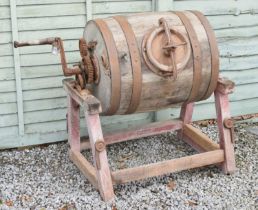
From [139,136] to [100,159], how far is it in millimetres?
954

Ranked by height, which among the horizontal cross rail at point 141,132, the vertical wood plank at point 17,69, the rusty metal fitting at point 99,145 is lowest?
the horizontal cross rail at point 141,132

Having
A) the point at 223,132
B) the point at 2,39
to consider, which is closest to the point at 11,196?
the point at 2,39

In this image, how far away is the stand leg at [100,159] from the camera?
376cm

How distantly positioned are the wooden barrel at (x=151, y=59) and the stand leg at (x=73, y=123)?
32 cm

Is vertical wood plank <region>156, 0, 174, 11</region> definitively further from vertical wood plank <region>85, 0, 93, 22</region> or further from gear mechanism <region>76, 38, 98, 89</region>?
gear mechanism <region>76, 38, 98, 89</region>

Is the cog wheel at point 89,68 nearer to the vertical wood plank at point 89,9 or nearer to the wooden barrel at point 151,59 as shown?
the wooden barrel at point 151,59

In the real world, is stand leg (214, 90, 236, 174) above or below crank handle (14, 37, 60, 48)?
below

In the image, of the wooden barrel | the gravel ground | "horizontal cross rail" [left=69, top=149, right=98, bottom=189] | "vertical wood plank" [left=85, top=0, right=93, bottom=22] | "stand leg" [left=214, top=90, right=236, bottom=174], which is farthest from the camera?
"vertical wood plank" [left=85, top=0, right=93, bottom=22]

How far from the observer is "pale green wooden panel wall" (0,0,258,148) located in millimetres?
4480

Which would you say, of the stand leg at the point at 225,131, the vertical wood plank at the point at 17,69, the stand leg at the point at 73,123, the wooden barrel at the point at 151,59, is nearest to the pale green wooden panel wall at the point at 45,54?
the vertical wood plank at the point at 17,69

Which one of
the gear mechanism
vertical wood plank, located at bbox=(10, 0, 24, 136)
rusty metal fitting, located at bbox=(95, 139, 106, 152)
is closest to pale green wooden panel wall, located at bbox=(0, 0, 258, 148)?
vertical wood plank, located at bbox=(10, 0, 24, 136)

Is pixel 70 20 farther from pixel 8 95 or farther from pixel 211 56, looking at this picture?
pixel 211 56

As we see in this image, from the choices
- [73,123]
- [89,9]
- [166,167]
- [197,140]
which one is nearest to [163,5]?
[89,9]

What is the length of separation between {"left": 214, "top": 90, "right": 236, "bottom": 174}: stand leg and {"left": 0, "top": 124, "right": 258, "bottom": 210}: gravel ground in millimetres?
126
